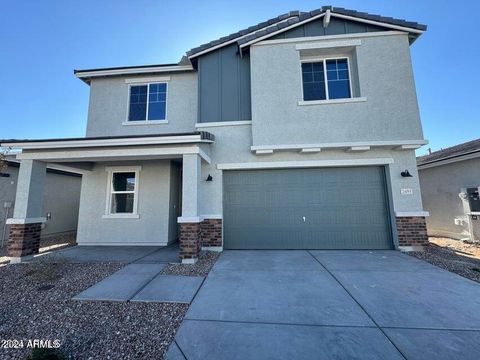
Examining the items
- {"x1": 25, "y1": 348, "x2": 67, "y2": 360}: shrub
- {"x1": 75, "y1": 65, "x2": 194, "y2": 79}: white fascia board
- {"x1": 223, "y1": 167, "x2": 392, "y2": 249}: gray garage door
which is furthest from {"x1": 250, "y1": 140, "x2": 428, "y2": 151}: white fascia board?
{"x1": 25, "y1": 348, "x2": 67, "y2": 360}: shrub

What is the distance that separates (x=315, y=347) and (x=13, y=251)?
327 inches

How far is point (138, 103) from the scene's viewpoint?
30.8 ft

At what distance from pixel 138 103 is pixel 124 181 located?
342cm

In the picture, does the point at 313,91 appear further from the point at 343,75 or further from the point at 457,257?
the point at 457,257

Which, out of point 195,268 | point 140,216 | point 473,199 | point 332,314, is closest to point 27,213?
point 140,216

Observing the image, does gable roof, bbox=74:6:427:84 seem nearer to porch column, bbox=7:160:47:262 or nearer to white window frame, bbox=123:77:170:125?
white window frame, bbox=123:77:170:125

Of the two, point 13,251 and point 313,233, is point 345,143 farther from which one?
point 13,251

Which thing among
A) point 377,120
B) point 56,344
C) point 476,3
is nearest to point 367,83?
point 377,120

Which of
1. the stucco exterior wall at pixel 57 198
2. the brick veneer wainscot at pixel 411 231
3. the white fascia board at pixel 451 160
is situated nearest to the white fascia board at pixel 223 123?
the brick veneer wainscot at pixel 411 231

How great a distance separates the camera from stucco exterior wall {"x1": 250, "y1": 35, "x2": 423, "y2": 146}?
7.04 metres

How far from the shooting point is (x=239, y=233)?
753 centimetres

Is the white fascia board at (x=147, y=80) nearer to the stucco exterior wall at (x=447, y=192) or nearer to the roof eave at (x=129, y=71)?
the roof eave at (x=129, y=71)

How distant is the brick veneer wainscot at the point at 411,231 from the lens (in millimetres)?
6914

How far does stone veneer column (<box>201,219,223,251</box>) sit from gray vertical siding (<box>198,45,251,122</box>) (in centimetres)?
371
